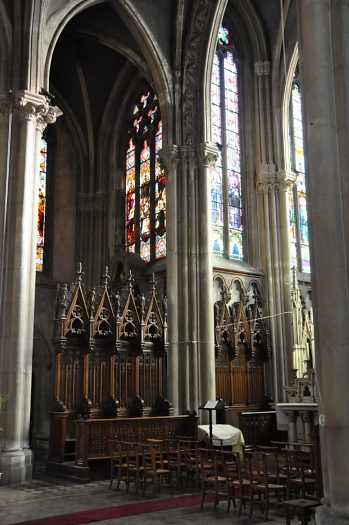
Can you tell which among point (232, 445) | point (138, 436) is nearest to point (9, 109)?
point (138, 436)

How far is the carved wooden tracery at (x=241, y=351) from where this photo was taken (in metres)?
17.3

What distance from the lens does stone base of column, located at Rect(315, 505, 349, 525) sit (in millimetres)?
5820

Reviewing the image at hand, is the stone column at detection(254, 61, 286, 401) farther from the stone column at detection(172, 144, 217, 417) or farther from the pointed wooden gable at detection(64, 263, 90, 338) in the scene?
the pointed wooden gable at detection(64, 263, 90, 338)

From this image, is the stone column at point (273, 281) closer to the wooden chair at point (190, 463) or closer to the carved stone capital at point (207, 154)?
the carved stone capital at point (207, 154)

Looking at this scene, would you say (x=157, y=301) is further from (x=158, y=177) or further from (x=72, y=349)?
(x=158, y=177)

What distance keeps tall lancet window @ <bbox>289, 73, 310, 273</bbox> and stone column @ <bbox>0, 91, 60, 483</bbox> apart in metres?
8.91

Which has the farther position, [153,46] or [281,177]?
[281,177]

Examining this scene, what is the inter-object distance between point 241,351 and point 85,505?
9165mm

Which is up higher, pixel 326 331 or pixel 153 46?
pixel 153 46

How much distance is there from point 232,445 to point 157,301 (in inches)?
192

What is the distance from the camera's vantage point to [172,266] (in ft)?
54.3

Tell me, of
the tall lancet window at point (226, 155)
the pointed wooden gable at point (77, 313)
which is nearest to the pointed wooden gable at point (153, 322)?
the pointed wooden gable at point (77, 313)

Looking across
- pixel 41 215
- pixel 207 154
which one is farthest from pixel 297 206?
pixel 41 215

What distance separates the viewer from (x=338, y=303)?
20.9ft
